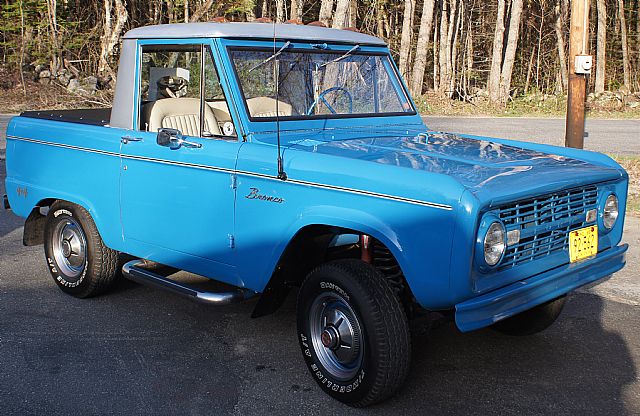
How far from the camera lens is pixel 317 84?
5062 mm

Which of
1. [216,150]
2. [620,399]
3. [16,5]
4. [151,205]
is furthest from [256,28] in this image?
[16,5]

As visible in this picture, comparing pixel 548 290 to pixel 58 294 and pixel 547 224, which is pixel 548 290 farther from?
pixel 58 294

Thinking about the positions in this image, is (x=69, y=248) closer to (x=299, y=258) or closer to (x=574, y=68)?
(x=299, y=258)

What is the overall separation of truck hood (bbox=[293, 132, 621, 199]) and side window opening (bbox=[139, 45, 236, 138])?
70cm

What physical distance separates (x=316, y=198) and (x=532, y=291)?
1212 millimetres

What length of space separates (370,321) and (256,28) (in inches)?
84.9

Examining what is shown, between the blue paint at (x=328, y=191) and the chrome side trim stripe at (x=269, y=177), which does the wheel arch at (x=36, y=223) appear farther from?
the chrome side trim stripe at (x=269, y=177)

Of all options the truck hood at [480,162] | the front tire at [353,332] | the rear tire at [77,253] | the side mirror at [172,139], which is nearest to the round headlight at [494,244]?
the truck hood at [480,162]

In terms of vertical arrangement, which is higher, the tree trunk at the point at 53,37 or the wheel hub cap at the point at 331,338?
the tree trunk at the point at 53,37

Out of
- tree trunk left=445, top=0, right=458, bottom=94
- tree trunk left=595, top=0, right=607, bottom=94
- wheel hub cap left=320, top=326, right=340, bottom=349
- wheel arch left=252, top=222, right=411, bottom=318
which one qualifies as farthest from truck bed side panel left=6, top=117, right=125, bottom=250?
tree trunk left=595, top=0, right=607, bottom=94

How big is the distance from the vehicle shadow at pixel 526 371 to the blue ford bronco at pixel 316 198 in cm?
24

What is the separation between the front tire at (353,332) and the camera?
12.3 ft

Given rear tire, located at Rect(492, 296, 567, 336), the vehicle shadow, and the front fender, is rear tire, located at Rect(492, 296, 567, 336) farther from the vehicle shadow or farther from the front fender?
the front fender

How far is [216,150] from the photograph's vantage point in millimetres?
4520
